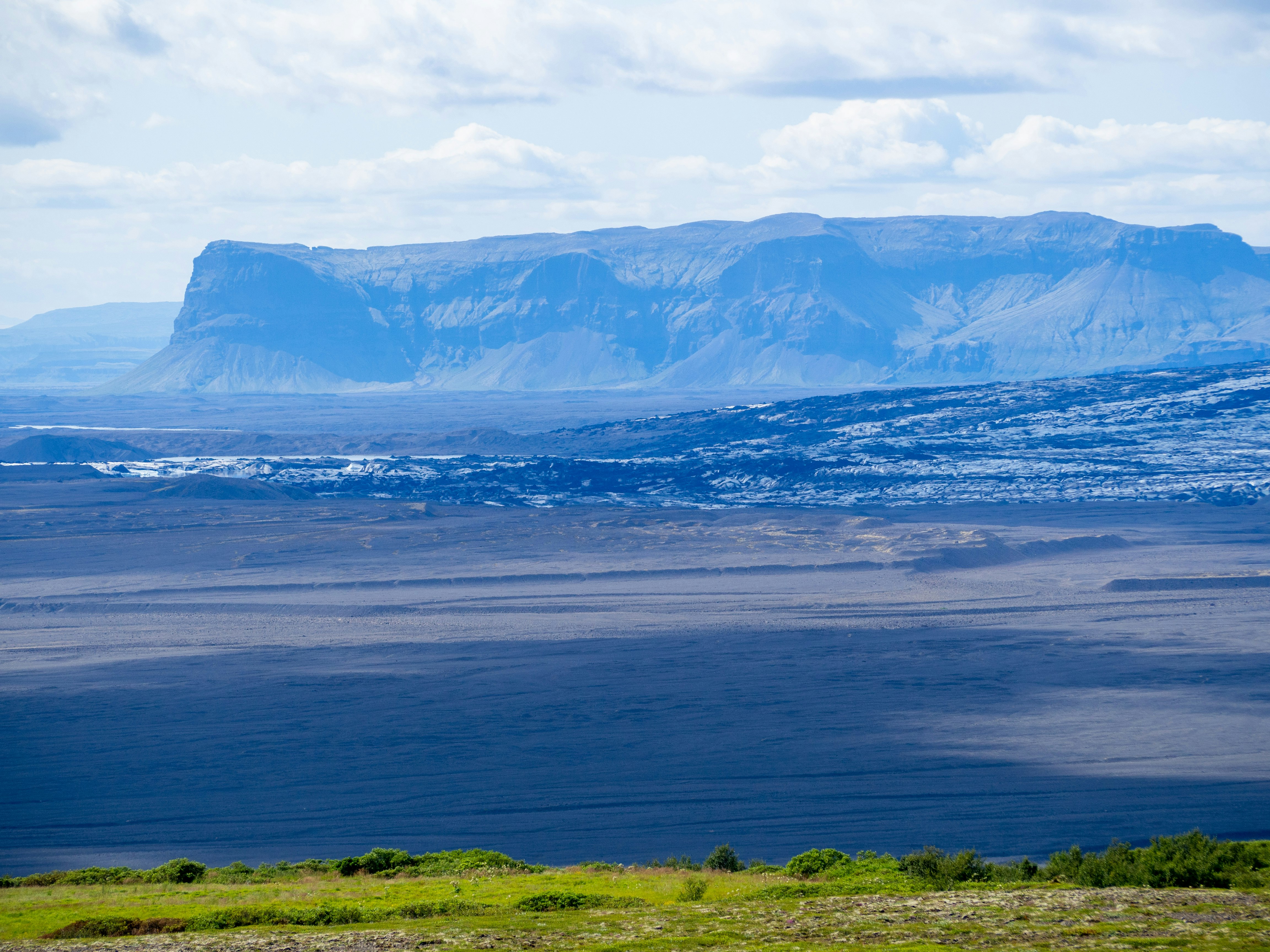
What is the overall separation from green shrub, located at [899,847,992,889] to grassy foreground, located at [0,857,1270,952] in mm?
245

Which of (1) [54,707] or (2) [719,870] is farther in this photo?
(1) [54,707]

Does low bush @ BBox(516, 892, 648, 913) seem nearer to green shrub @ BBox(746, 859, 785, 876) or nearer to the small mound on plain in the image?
green shrub @ BBox(746, 859, 785, 876)

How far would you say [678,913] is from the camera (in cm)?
1786

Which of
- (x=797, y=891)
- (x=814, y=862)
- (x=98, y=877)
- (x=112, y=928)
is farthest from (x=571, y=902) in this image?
(x=98, y=877)

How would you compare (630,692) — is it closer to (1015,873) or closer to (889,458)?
(1015,873)

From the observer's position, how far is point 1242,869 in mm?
19359

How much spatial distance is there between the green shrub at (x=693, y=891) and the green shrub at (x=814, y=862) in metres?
2.37

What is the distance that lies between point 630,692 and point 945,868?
60.0 feet

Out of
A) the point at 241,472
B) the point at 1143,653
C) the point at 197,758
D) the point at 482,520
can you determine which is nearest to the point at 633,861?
the point at 197,758

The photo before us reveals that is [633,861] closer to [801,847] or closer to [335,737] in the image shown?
[801,847]

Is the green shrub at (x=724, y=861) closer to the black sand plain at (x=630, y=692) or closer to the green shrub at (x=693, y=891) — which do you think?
the black sand plain at (x=630, y=692)

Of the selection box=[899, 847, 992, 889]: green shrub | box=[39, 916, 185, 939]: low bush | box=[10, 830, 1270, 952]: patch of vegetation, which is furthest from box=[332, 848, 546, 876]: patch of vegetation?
box=[899, 847, 992, 889]: green shrub

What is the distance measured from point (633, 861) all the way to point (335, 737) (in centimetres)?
1135

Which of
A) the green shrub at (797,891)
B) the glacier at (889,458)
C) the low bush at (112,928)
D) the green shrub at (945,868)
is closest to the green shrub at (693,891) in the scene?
the green shrub at (797,891)
